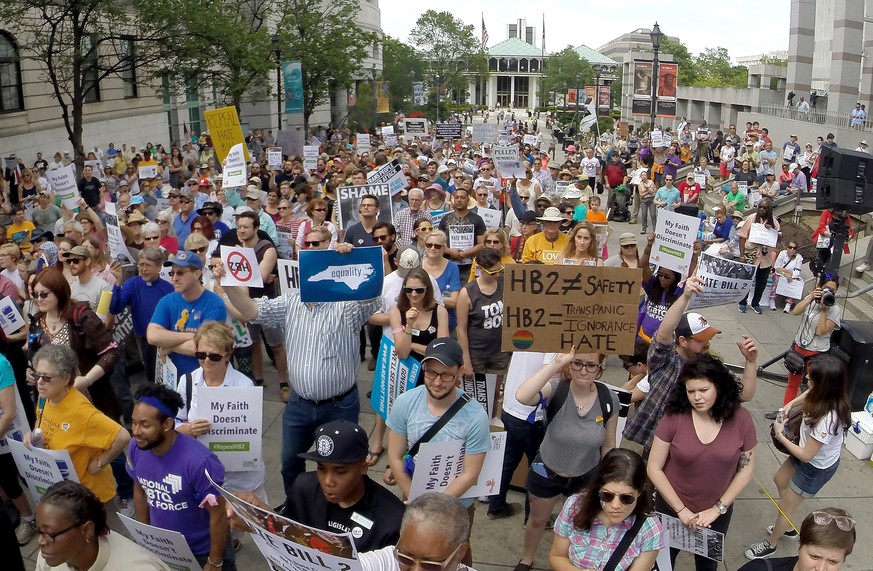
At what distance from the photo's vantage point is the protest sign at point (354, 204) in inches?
372

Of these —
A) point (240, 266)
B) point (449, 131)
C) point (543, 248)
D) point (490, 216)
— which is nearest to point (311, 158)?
point (449, 131)

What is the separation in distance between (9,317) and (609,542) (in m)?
5.07

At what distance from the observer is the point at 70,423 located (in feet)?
13.9

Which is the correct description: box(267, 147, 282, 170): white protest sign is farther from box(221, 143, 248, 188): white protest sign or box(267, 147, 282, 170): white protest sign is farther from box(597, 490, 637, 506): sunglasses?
box(597, 490, 637, 506): sunglasses

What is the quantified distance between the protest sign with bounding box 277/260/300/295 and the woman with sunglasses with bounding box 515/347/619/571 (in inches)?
99.5

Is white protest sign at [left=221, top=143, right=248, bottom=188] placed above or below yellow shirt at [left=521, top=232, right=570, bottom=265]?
above

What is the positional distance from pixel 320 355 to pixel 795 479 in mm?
3429

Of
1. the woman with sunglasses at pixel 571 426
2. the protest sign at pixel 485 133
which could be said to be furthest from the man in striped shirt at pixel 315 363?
the protest sign at pixel 485 133

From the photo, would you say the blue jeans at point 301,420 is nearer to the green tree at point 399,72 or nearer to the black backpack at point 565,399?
the black backpack at point 565,399

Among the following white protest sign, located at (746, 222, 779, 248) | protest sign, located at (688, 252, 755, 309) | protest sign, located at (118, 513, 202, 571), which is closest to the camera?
protest sign, located at (118, 513, 202, 571)

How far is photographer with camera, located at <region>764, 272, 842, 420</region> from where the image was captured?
7191 millimetres

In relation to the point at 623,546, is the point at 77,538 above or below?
above

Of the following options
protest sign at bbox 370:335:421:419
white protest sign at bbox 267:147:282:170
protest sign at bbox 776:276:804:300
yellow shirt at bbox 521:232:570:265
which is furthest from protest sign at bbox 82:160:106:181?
protest sign at bbox 776:276:804:300

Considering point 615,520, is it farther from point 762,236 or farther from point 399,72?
point 399,72
